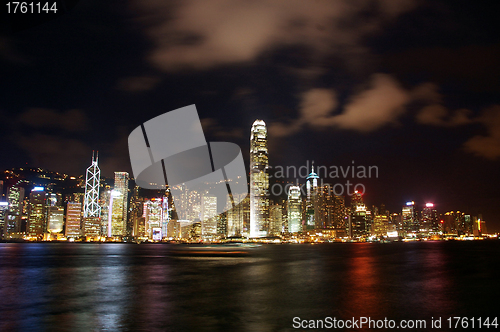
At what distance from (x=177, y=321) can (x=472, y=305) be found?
56.9ft

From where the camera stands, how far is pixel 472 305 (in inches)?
944

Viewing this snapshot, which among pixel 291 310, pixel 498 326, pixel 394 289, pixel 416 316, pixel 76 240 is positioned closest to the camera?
pixel 498 326

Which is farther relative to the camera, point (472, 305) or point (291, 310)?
point (472, 305)

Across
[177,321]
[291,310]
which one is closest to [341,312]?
[291,310]

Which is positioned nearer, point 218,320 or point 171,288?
point 218,320

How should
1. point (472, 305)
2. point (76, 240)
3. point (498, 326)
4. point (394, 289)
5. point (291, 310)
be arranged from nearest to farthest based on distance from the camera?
point (498, 326) → point (291, 310) → point (472, 305) → point (394, 289) → point (76, 240)

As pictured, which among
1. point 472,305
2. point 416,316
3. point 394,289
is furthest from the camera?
point 394,289

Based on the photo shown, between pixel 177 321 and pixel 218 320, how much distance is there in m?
1.91

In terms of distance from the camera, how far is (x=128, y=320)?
1886 centimetres

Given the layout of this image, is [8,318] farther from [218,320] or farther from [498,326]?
[498,326]

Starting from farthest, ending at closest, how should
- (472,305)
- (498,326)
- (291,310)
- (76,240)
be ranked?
(76,240) < (472,305) < (291,310) < (498,326)

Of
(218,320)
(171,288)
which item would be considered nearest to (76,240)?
(171,288)

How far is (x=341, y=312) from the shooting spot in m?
21.0

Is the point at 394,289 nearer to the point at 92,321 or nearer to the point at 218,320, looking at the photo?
the point at 218,320
